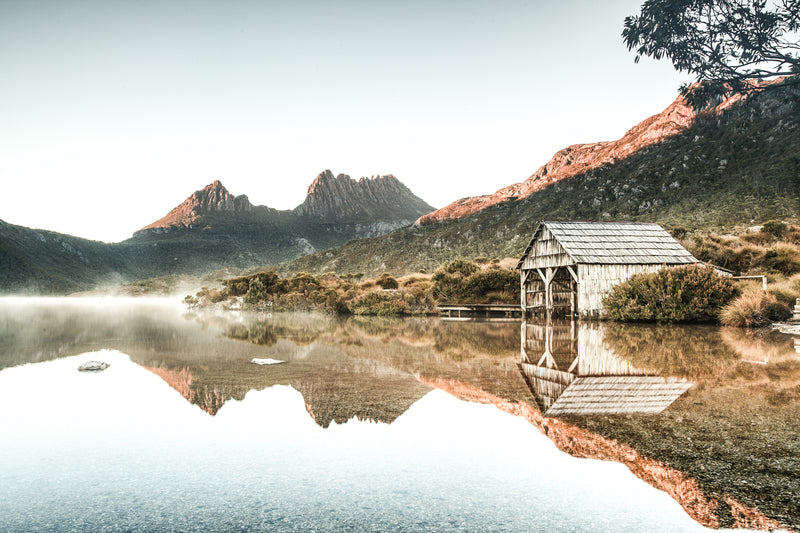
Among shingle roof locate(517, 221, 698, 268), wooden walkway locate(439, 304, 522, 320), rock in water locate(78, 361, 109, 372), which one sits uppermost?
shingle roof locate(517, 221, 698, 268)

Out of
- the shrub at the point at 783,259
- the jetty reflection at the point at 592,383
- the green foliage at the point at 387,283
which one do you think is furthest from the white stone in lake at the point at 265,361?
the green foliage at the point at 387,283

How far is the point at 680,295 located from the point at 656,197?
47.1m

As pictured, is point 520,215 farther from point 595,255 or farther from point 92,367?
point 92,367

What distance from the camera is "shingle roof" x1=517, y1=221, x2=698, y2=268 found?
24594 mm

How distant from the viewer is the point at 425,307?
32062mm

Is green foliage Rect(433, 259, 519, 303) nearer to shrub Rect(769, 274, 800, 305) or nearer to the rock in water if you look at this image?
shrub Rect(769, 274, 800, 305)

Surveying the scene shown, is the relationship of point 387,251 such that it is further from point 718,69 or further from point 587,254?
point 718,69

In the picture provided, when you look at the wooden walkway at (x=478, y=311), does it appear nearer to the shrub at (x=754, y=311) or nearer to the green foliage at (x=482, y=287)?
the green foliage at (x=482, y=287)

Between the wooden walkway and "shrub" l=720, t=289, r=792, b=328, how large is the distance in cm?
1125

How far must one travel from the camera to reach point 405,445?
5.32 meters

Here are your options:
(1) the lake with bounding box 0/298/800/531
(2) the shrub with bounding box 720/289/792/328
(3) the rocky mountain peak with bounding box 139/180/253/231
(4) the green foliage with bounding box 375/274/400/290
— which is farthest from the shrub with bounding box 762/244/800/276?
(3) the rocky mountain peak with bounding box 139/180/253/231

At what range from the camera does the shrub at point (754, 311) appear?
19.0 meters

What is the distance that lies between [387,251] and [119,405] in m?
81.0

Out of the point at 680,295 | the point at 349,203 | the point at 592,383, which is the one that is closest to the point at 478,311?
the point at 680,295
